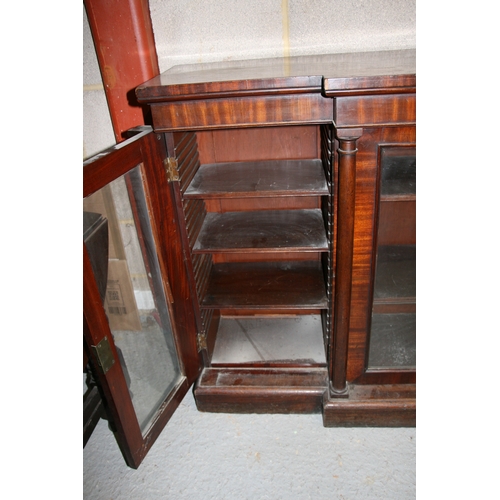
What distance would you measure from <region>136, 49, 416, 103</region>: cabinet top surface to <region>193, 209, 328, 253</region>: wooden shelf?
1.84 ft

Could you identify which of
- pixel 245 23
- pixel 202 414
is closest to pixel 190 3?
pixel 245 23

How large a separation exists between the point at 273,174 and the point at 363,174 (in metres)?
0.44

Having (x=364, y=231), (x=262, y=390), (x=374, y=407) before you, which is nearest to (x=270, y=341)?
(x=262, y=390)

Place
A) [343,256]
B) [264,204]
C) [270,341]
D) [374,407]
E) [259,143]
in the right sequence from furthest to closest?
[270,341], [264,204], [259,143], [374,407], [343,256]

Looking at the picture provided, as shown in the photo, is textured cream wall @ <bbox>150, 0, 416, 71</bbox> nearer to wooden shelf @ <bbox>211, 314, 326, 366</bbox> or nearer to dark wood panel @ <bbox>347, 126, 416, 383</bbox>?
dark wood panel @ <bbox>347, 126, 416, 383</bbox>

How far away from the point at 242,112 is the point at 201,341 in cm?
95

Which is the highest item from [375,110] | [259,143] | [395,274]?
[375,110]

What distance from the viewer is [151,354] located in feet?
5.02

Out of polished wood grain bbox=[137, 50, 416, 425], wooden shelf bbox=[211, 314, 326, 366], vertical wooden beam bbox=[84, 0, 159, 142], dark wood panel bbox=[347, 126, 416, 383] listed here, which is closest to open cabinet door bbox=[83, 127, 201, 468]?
polished wood grain bbox=[137, 50, 416, 425]

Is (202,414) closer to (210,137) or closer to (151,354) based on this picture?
(151,354)

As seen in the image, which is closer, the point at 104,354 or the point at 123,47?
the point at 104,354

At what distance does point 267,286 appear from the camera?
1.75 meters

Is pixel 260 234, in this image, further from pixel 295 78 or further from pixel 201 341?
pixel 295 78

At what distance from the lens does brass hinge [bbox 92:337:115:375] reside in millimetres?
1056
